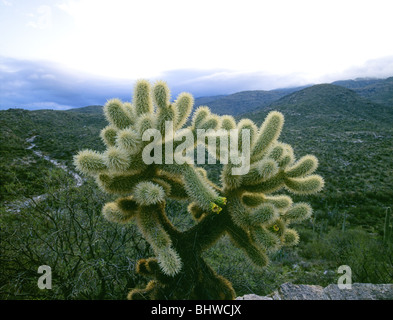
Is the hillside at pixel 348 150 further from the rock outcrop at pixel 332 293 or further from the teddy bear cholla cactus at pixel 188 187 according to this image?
the teddy bear cholla cactus at pixel 188 187

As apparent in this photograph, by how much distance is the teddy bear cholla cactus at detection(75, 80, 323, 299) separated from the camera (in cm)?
199

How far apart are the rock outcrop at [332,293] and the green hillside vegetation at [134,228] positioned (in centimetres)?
131

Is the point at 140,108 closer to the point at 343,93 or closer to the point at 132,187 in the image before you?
the point at 132,187

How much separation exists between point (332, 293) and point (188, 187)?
2064 mm

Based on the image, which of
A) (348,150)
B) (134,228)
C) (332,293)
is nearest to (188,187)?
(332,293)

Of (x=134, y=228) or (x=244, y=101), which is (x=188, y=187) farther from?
(x=244, y=101)

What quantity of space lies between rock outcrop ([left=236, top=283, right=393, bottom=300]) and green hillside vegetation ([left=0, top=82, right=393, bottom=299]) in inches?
51.7

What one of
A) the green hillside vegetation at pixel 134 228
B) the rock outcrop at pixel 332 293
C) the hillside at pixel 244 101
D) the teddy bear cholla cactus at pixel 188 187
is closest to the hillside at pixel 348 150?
the green hillside vegetation at pixel 134 228

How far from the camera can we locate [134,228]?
4.72 metres

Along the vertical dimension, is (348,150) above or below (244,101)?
below

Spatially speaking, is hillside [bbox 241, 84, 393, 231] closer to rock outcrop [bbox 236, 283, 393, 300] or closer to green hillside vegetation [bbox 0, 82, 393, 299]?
green hillside vegetation [bbox 0, 82, 393, 299]

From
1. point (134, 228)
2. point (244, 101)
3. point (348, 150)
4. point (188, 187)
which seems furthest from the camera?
point (244, 101)
